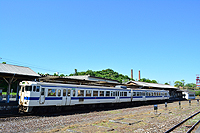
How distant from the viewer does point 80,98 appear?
1873 centimetres

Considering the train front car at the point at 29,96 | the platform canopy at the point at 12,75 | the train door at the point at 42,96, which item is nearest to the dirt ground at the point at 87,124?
the train front car at the point at 29,96

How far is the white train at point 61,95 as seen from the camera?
1494 centimetres

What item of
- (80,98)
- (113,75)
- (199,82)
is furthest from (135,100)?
(113,75)

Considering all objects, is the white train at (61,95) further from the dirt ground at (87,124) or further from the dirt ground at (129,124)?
the dirt ground at (129,124)

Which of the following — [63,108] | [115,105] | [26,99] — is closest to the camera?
[26,99]

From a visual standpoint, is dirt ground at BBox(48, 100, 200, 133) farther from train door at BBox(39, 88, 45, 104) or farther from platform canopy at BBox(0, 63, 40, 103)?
platform canopy at BBox(0, 63, 40, 103)

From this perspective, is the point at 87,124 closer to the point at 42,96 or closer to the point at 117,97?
the point at 42,96

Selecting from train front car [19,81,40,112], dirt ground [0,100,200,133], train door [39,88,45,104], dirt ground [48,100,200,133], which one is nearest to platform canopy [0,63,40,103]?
train front car [19,81,40,112]

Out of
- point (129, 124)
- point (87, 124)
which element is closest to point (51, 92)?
point (87, 124)

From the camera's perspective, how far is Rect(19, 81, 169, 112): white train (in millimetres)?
14938

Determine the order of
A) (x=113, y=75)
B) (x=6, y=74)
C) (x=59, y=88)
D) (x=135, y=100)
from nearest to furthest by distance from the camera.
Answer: (x=59, y=88)
(x=6, y=74)
(x=135, y=100)
(x=113, y=75)

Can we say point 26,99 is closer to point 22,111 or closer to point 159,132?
point 22,111

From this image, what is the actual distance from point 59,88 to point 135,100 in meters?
16.0

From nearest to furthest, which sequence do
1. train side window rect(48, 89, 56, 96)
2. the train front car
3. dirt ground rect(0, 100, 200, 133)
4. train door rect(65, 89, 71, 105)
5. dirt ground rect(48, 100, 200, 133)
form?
1. dirt ground rect(0, 100, 200, 133)
2. dirt ground rect(48, 100, 200, 133)
3. the train front car
4. train side window rect(48, 89, 56, 96)
5. train door rect(65, 89, 71, 105)
